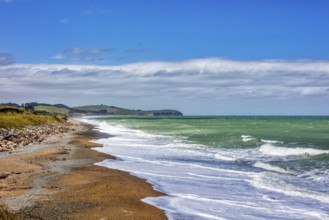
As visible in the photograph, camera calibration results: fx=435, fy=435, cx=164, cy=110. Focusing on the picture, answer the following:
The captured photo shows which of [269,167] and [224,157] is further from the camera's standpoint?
[224,157]

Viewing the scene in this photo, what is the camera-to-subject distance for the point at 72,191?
15.6 m

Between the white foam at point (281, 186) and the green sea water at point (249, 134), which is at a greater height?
the green sea water at point (249, 134)

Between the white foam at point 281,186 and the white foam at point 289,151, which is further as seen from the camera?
the white foam at point 289,151

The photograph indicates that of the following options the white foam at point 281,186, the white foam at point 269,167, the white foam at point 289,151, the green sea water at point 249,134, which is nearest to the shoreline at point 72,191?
the white foam at point 281,186

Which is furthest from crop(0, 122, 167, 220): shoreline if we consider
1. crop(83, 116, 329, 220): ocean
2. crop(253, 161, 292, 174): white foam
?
crop(253, 161, 292, 174): white foam

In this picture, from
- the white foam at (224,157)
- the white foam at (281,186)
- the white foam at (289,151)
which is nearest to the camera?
the white foam at (281,186)

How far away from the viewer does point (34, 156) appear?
2694 centimetres

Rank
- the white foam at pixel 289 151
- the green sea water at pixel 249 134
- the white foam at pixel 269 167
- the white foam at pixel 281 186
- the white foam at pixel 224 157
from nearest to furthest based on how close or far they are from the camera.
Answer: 1. the white foam at pixel 281 186
2. the white foam at pixel 269 167
3. the white foam at pixel 224 157
4. the white foam at pixel 289 151
5. the green sea water at pixel 249 134

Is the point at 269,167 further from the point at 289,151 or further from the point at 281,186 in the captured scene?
the point at 289,151

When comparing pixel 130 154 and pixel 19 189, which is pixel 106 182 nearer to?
pixel 19 189

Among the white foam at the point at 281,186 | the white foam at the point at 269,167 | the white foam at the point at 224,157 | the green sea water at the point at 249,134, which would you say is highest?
the green sea water at the point at 249,134

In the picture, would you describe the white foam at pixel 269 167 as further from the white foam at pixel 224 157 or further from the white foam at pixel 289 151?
the white foam at pixel 289 151

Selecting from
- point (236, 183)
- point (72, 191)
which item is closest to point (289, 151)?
point (236, 183)

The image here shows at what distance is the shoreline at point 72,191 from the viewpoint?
41.5ft
